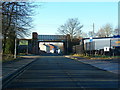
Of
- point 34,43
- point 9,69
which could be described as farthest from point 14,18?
point 34,43

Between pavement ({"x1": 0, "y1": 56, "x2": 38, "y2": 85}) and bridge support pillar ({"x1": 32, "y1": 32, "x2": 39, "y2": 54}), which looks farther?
bridge support pillar ({"x1": 32, "y1": 32, "x2": 39, "y2": 54})

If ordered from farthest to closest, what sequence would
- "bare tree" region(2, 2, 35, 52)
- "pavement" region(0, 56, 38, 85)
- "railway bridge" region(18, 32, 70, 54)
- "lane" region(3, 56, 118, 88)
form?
"railway bridge" region(18, 32, 70, 54), "bare tree" region(2, 2, 35, 52), "pavement" region(0, 56, 38, 85), "lane" region(3, 56, 118, 88)

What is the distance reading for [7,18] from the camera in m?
27.4

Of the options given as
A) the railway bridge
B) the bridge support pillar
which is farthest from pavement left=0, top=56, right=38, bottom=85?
the bridge support pillar

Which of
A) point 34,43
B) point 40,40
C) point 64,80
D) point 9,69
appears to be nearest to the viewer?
point 64,80

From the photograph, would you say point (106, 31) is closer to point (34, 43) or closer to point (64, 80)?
point (34, 43)

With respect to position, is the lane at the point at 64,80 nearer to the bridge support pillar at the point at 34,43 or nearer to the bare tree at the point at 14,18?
the bare tree at the point at 14,18

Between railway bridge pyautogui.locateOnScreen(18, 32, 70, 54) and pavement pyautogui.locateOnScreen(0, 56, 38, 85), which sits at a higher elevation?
railway bridge pyautogui.locateOnScreen(18, 32, 70, 54)

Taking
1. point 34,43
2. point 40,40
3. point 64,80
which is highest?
point 40,40

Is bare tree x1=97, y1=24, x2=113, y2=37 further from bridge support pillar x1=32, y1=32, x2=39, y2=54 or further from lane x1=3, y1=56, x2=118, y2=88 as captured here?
lane x1=3, y1=56, x2=118, y2=88

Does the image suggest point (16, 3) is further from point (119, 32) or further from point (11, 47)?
point (119, 32)

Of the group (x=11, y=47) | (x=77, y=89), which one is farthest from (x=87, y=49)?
(x=77, y=89)

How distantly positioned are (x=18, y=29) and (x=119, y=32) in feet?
177

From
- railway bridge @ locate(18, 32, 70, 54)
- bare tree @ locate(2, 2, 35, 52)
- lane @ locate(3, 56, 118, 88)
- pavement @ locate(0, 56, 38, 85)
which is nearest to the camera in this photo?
lane @ locate(3, 56, 118, 88)
